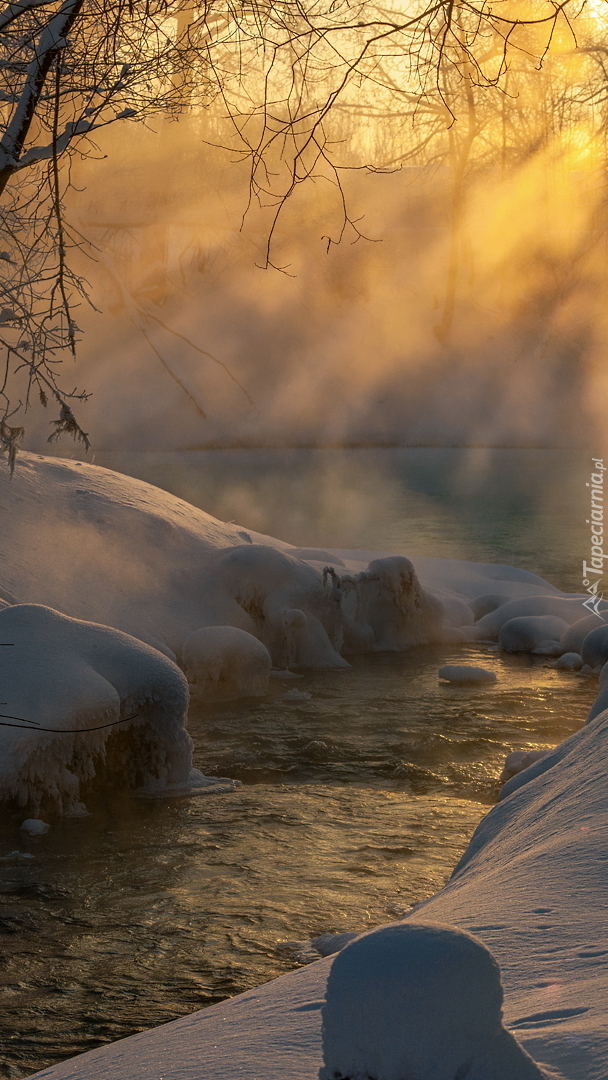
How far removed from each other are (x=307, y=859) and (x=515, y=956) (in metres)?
4.41

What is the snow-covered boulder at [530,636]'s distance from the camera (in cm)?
1439

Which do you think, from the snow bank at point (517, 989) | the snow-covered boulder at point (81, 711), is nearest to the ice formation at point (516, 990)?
the snow bank at point (517, 989)

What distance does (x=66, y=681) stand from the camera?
7.86 meters

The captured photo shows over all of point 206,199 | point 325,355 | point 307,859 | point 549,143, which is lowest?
point 307,859

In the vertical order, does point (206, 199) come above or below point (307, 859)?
above

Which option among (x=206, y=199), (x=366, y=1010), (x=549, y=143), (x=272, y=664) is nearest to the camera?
(x=366, y=1010)

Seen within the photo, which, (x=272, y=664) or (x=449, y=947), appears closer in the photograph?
(x=449, y=947)

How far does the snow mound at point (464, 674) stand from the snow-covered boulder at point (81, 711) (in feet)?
15.1

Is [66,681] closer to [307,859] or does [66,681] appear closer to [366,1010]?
[307,859]

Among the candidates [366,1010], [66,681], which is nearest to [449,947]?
[366,1010]

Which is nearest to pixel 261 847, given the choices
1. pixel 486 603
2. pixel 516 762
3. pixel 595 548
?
pixel 516 762

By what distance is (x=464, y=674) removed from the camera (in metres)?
12.6

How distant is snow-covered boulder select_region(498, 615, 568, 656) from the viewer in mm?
14391

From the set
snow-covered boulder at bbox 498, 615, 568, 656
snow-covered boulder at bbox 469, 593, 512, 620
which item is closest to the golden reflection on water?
snow-covered boulder at bbox 498, 615, 568, 656
